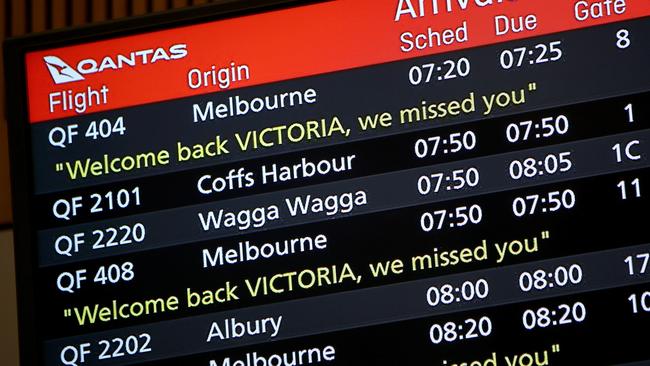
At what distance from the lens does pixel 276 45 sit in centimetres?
384

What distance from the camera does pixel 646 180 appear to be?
352 centimetres

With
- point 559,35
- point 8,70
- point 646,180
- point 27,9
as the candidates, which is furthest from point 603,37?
point 27,9

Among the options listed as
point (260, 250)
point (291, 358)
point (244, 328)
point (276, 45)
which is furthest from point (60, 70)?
point (291, 358)

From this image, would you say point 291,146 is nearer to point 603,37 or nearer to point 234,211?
point 234,211

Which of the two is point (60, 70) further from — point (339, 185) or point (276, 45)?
point (339, 185)

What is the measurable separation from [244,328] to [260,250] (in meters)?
0.19

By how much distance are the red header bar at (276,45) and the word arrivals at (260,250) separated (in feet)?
1.36

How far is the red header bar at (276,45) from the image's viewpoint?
374cm

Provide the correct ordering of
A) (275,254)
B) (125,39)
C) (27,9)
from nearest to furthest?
1. (275,254)
2. (125,39)
3. (27,9)

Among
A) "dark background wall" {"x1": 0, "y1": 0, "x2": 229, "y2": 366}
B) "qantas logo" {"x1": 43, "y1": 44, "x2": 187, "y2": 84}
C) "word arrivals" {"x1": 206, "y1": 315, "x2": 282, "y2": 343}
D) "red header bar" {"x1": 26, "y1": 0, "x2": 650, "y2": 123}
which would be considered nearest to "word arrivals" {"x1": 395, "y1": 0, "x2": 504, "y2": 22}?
"red header bar" {"x1": 26, "y1": 0, "x2": 650, "y2": 123}

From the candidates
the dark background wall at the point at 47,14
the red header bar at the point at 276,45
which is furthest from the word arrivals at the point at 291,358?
the dark background wall at the point at 47,14

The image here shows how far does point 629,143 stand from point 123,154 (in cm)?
120

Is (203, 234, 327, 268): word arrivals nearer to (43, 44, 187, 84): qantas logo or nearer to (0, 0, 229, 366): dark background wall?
(43, 44, 187, 84): qantas logo

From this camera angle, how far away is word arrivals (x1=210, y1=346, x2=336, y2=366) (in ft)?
11.6
